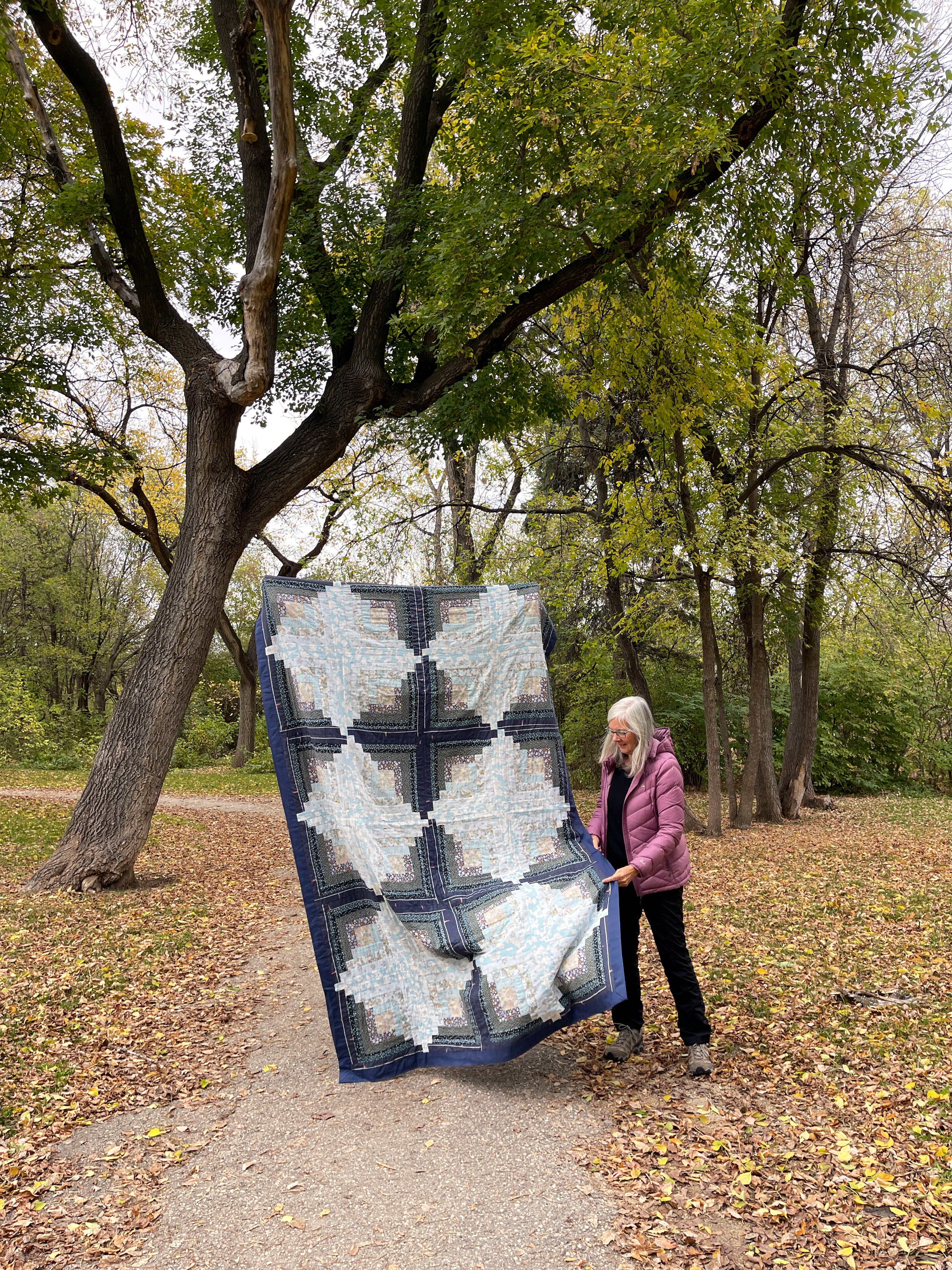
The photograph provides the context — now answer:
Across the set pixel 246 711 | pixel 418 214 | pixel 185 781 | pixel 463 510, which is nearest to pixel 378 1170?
pixel 418 214

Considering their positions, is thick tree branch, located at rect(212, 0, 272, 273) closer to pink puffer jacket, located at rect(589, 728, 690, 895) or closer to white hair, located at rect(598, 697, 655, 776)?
white hair, located at rect(598, 697, 655, 776)

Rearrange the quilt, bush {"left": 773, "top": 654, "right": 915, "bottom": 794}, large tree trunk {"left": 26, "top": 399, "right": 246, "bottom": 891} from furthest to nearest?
bush {"left": 773, "top": 654, "right": 915, "bottom": 794} < large tree trunk {"left": 26, "top": 399, "right": 246, "bottom": 891} < the quilt

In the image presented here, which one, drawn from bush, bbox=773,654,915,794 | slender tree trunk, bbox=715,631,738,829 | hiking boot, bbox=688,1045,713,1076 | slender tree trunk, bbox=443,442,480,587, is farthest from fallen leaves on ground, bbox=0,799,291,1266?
bush, bbox=773,654,915,794

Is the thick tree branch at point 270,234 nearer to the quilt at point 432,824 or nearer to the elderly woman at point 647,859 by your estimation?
the quilt at point 432,824

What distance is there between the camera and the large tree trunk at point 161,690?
825cm

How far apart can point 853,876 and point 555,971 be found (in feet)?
21.4

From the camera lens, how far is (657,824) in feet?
14.6

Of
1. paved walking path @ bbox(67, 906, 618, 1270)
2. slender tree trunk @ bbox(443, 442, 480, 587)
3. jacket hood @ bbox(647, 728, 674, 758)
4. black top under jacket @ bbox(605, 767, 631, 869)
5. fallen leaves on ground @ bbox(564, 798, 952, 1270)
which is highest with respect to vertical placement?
slender tree trunk @ bbox(443, 442, 480, 587)

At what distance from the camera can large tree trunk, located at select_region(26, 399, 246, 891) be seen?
825 cm

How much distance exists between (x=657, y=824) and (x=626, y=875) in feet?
1.01

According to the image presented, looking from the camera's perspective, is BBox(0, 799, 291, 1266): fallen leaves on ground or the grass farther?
the grass

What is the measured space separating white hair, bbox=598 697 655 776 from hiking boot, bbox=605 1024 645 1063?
4.60ft

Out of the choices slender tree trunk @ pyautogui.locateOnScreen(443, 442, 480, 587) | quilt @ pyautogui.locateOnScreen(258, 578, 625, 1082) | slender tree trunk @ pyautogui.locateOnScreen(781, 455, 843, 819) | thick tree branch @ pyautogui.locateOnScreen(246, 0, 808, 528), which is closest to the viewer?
quilt @ pyautogui.locateOnScreen(258, 578, 625, 1082)

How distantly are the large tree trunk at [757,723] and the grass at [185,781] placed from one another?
8.70 meters
